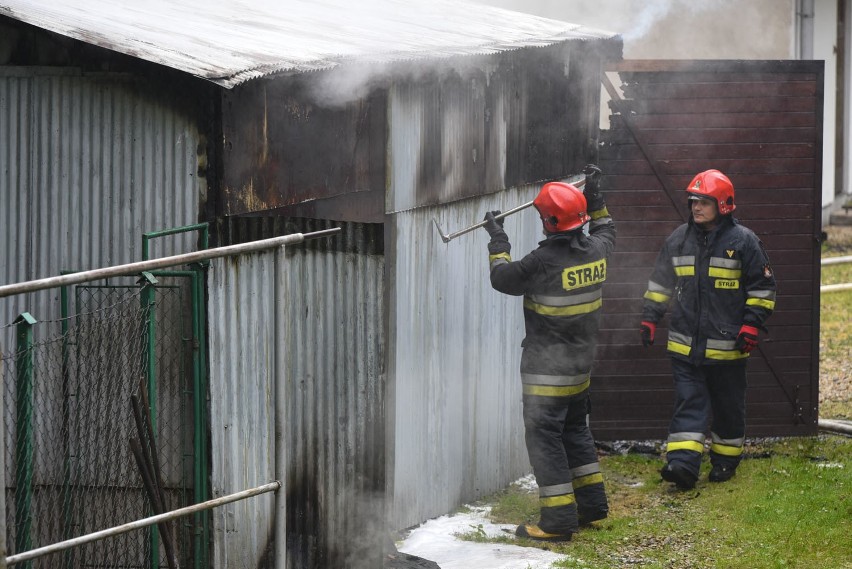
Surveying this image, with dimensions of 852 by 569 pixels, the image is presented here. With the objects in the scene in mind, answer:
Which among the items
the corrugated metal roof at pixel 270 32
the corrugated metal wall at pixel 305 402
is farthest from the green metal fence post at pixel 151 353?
the corrugated metal roof at pixel 270 32

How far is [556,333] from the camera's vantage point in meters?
7.25

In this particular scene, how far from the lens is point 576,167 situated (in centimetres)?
904

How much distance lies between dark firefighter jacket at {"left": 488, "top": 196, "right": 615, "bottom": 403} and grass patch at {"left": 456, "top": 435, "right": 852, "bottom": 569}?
0.89m

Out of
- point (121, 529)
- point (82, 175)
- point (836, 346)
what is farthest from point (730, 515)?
point (836, 346)

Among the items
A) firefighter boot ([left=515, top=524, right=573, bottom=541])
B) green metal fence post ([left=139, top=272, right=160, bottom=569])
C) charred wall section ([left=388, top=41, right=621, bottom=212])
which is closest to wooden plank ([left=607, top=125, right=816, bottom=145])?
charred wall section ([left=388, top=41, right=621, bottom=212])

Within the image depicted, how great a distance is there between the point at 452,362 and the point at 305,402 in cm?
160

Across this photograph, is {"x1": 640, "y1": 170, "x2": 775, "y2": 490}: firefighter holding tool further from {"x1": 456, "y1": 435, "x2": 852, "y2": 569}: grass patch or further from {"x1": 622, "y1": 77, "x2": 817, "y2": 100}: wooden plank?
{"x1": 622, "y1": 77, "x2": 817, "y2": 100}: wooden plank

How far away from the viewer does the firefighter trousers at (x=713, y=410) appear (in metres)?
8.10

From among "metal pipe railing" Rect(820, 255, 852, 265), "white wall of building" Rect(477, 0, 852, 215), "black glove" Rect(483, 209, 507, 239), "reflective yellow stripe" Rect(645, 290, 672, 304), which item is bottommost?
"reflective yellow stripe" Rect(645, 290, 672, 304)

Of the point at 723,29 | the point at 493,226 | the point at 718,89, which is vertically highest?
the point at 723,29

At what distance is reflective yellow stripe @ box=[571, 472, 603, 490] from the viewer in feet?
24.4

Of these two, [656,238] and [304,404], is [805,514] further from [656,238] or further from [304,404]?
[304,404]

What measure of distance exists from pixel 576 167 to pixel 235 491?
14.0ft

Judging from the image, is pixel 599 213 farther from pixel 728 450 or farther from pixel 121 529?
pixel 121 529
